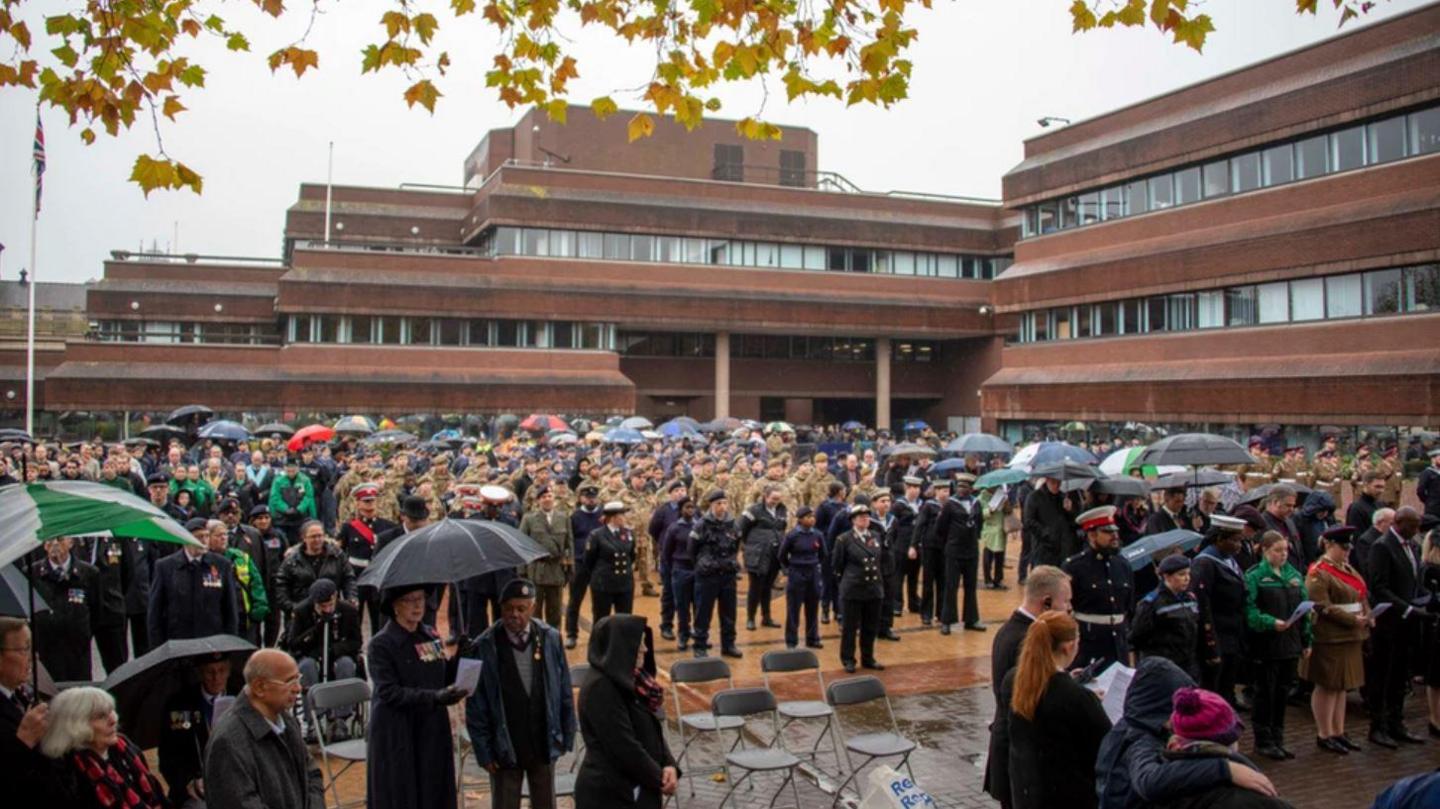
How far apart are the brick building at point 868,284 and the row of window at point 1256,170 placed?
85mm

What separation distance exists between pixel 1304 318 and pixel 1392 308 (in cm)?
270

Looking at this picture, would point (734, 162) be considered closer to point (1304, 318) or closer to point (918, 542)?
point (1304, 318)

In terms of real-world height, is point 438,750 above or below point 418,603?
below

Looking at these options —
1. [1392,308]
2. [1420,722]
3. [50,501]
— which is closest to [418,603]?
[50,501]

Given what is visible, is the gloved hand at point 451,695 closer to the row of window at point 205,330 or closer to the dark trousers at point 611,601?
the dark trousers at point 611,601

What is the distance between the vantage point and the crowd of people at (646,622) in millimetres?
4969

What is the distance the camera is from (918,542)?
14352 mm

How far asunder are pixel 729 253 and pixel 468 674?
4384 centimetres

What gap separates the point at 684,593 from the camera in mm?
12602

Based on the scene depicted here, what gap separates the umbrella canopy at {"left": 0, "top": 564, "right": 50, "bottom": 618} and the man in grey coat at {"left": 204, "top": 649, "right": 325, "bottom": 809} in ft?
6.35

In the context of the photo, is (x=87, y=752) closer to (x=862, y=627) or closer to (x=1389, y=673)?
(x=862, y=627)

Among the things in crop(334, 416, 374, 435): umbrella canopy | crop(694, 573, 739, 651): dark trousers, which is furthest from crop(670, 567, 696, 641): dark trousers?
crop(334, 416, 374, 435): umbrella canopy

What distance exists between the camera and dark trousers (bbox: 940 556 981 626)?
13.6 m

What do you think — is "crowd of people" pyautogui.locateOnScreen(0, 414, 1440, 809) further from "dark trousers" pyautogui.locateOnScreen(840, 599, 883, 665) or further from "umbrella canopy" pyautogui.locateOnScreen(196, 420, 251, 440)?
"umbrella canopy" pyautogui.locateOnScreen(196, 420, 251, 440)
